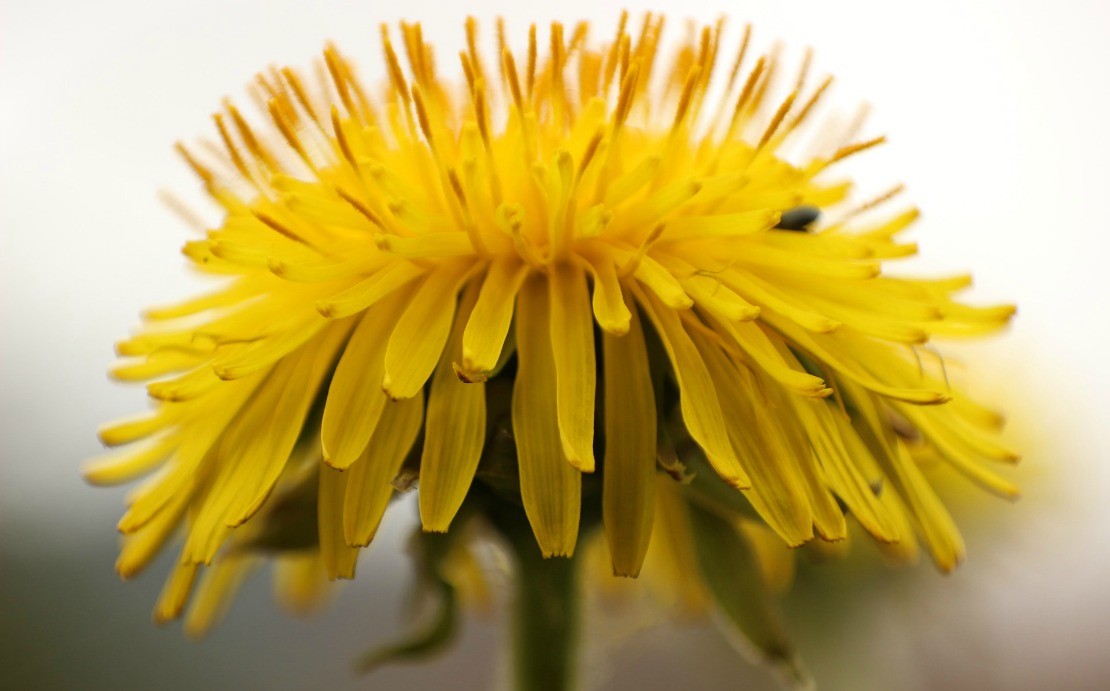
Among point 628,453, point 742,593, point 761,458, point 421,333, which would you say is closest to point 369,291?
point 421,333

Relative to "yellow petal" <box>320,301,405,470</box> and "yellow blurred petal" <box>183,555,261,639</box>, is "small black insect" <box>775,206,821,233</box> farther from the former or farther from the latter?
"yellow blurred petal" <box>183,555,261,639</box>

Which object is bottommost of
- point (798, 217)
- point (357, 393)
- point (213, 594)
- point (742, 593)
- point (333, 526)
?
point (213, 594)

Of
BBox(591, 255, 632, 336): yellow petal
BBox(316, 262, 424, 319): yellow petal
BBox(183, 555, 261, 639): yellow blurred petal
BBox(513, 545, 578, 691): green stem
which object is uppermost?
BBox(591, 255, 632, 336): yellow petal

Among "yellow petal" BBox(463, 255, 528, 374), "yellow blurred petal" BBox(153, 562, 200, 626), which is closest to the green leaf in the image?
"yellow petal" BBox(463, 255, 528, 374)

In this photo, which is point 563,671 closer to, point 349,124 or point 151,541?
point 151,541

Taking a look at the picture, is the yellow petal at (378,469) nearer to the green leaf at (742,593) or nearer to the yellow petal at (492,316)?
the yellow petal at (492,316)

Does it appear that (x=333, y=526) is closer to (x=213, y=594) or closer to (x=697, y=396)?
(x=697, y=396)

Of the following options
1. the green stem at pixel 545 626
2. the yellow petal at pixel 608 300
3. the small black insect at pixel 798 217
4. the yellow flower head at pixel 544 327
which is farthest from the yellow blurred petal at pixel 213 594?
the small black insect at pixel 798 217
